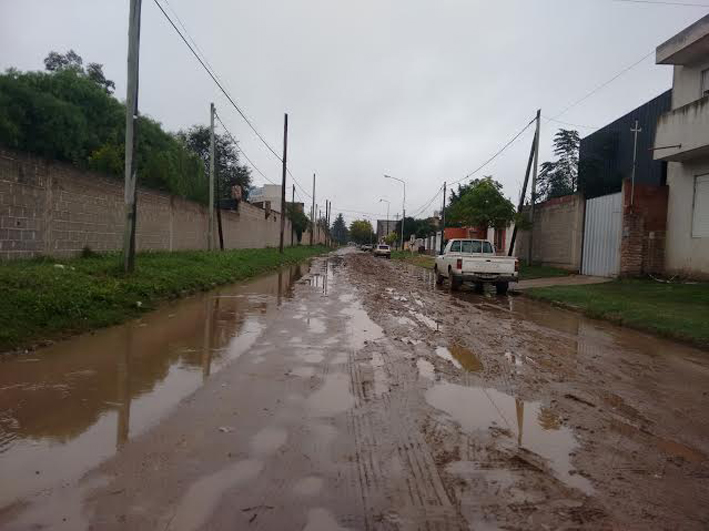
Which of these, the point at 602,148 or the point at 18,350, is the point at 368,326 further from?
the point at 602,148

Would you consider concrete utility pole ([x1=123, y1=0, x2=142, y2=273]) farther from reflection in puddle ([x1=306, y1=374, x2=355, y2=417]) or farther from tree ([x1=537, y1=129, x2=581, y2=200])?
tree ([x1=537, y1=129, x2=581, y2=200])

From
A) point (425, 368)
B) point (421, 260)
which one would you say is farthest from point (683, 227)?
point (421, 260)

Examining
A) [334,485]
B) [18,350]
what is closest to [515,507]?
[334,485]

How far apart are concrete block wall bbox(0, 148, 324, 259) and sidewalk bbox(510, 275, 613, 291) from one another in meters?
13.9

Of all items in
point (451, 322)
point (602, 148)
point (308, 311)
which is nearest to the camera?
point (451, 322)

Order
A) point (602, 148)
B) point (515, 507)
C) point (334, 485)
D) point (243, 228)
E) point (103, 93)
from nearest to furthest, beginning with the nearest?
1. point (515, 507)
2. point (334, 485)
3. point (103, 93)
4. point (602, 148)
5. point (243, 228)

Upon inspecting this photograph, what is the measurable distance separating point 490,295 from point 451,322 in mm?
7542

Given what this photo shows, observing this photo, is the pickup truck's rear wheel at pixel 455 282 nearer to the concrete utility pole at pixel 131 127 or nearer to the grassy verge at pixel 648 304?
the grassy verge at pixel 648 304

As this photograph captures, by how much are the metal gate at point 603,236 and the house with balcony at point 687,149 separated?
1.64 metres

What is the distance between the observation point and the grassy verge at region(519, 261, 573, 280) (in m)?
23.3

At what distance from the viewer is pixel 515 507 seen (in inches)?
125

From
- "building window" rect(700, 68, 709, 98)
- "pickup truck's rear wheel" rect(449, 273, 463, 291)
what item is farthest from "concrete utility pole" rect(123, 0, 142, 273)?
"building window" rect(700, 68, 709, 98)

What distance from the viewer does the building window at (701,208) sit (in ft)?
55.9

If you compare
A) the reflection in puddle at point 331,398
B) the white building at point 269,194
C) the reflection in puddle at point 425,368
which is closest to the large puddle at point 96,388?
the reflection in puddle at point 331,398
